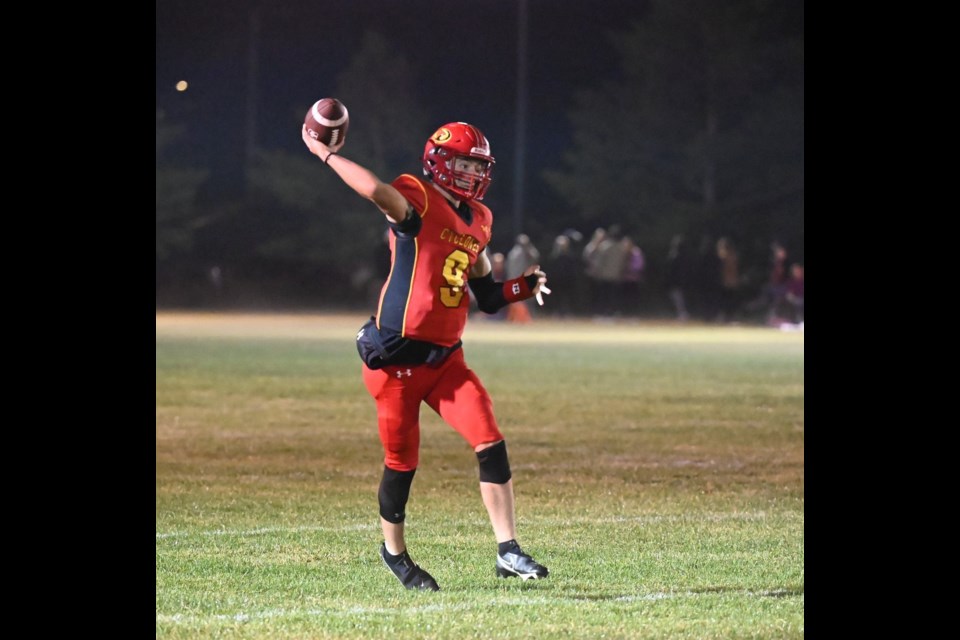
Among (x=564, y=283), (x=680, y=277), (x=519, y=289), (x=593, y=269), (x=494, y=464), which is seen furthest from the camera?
(x=564, y=283)

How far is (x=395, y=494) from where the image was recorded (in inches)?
278

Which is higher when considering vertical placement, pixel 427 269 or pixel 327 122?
pixel 327 122

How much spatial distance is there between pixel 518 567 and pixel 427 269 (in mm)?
1350

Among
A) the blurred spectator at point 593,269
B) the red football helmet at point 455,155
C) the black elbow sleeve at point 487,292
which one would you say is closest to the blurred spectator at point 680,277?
the blurred spectator at point 593,269

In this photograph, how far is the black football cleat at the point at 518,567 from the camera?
275 inches

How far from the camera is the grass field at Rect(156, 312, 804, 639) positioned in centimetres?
636

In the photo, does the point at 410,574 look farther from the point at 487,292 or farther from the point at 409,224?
the point at 409,224

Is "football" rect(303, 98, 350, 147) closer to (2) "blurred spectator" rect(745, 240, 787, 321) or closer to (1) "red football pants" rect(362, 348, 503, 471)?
(1) "red football pants" rect(362, 348, 503, 471)

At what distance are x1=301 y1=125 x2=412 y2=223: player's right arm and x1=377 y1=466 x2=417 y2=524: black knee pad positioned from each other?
113cm

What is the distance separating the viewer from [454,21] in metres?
52.3

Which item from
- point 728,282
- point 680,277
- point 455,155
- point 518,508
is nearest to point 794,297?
point 728,282

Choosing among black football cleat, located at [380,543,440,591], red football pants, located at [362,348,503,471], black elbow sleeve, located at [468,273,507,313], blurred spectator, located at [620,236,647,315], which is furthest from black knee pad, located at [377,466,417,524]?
blurred spectator, located at [620,236,647,315]

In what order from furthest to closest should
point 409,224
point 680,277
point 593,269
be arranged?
point 680,277, point 593,269, point 409,224
